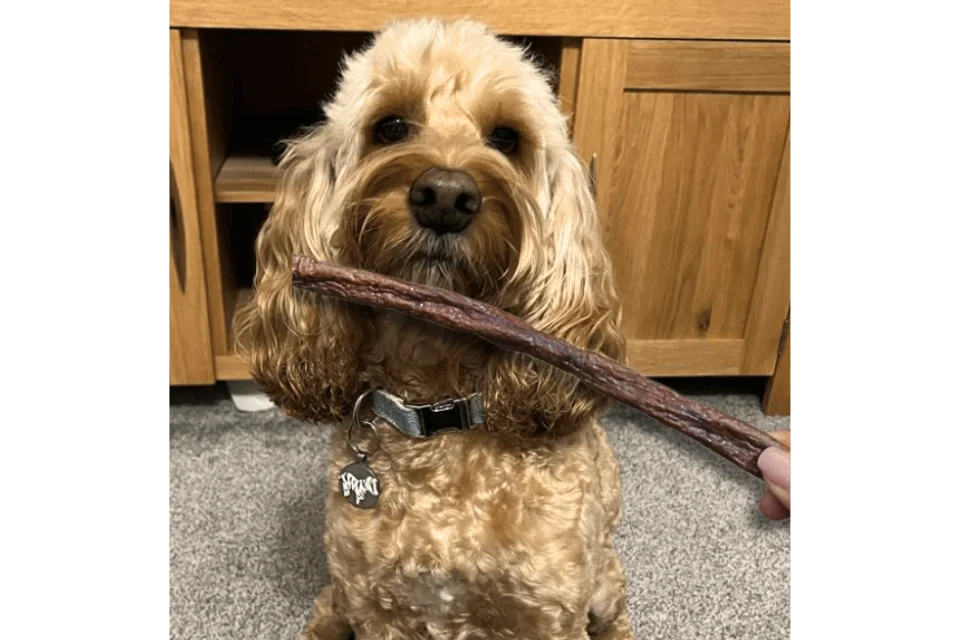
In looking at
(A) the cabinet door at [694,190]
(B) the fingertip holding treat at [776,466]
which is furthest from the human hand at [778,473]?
(A) the cabinet door at [694,190]

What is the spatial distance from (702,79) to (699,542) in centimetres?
79

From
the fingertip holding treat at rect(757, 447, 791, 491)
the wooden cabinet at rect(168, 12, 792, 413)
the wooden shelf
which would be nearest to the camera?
A: the fingertip holding treat at rect(757, 447, 791, 491)

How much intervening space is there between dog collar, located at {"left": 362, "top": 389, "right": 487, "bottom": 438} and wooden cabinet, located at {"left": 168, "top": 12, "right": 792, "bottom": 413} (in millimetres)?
693

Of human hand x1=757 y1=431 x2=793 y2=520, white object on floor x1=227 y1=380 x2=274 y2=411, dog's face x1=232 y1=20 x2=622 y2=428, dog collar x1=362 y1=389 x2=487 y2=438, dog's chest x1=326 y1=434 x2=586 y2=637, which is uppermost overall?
dog's face x1=232 y1=20 x2=622 y2=428

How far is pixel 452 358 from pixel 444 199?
0.18 meters

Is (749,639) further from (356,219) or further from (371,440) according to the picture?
(356,219)

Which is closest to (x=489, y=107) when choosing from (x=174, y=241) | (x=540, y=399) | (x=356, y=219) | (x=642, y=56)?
(x=356, y=219)

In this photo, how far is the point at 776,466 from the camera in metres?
0.53

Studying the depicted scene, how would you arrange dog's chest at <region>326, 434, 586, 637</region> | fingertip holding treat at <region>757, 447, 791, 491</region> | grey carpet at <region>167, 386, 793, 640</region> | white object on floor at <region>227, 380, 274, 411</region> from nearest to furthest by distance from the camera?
fingertip holding treat at <region>757, 447, 791, 491</region> → dog's chest at <region>326, 434, 586, 637</region> → grey carpet at <region>167, 386, 793, 640</region> → white object on floor at <region>227, 380, 274, 411</region>

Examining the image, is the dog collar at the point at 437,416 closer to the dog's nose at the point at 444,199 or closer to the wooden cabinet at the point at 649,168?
the dog's nose at the point at 444,199

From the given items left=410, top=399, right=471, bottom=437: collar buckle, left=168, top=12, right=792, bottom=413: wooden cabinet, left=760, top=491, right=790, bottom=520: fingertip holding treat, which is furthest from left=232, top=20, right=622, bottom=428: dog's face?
left=168, top=12, right=792, bottom=413: wooden cabinet

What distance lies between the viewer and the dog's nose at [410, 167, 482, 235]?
68 centimetres

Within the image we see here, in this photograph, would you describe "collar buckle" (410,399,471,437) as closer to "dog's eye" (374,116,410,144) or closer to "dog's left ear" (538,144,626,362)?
"dog's left ear" (538,144,626,362)

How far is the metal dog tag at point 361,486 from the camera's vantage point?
816 mm
